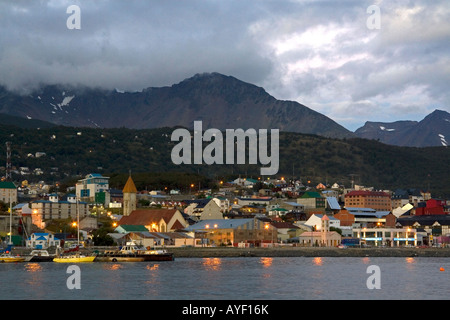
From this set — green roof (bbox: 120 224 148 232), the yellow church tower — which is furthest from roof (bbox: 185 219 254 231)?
the yellow church tower

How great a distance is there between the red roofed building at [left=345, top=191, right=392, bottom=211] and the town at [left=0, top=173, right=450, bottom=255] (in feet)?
0.77


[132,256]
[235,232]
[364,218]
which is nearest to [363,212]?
[364,218]

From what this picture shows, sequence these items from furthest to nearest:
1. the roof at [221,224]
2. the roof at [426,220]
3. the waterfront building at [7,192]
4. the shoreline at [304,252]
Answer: the waterfront building at [7,192], the roof at [426,220], the roof at [221,224], the shoreline at [304,252]

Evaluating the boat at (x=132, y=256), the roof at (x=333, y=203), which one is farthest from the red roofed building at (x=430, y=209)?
the boat at (x=132, y=256)

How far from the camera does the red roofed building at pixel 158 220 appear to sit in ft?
387

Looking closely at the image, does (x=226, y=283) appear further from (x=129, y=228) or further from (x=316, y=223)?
(x=316, y=223)

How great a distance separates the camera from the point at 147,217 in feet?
394

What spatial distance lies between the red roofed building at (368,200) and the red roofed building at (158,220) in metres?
54.8

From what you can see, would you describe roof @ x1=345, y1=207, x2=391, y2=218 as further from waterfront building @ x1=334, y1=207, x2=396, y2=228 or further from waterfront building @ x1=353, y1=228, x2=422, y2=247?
waterfront building @ x1=353, y1=228, x2=422, y2=247

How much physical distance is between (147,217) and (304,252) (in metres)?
31.4

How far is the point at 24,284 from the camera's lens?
2152 inches

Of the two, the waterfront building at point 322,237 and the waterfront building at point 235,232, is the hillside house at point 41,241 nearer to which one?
the waterfront building at point 235,232
